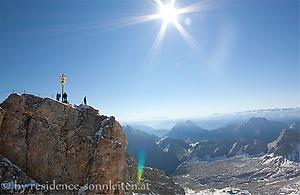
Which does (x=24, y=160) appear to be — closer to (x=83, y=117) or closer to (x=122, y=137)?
(x=83, y=117)

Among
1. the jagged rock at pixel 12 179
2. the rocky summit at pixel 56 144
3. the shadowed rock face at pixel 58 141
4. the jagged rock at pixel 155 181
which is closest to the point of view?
the jagged rock at pixel 12 179

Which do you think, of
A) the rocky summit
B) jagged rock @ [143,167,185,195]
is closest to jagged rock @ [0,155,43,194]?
the rocky summit

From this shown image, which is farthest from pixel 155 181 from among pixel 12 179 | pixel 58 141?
pixel 12 179

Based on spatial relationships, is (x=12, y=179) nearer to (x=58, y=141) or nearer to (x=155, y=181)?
(x=58, y=141)

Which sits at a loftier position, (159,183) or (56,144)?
(159,183)

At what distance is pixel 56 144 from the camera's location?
50344mm

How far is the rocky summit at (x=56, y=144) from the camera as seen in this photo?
157 ft

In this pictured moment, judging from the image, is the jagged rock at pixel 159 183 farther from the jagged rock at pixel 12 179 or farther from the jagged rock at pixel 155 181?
the jagged rock at pixel 12 179

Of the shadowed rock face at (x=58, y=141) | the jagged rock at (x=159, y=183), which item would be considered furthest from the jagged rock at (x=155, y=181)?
the shadowed rock face at (x=58, y=141)

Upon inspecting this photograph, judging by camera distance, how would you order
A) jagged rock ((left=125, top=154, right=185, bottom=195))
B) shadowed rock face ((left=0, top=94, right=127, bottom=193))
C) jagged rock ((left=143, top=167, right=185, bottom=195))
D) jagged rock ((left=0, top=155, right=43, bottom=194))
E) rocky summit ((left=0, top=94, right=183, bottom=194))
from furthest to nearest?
jagged rock ((left=143, top=167, right=185, bottom=195))
jagged rock ((left=125, top=154, right=185, bottom=195))
shadowed rock face ((left=0, top=94, right=127, bottom=193))
rocky summit ((left=0, top=94, right=183, bottom=194))
jagged rock ((left=0, top=155, right=43, bottom=194))

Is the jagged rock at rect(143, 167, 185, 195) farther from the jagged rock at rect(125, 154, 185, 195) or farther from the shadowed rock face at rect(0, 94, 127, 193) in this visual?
the shadowed rock face at rect(0, 94, 127, 193)

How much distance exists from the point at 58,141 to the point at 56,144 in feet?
1.86

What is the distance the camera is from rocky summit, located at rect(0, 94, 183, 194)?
47.7m

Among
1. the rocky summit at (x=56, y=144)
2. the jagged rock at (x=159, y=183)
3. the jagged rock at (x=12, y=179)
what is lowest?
the jagged rock at (x=12, y=179)
